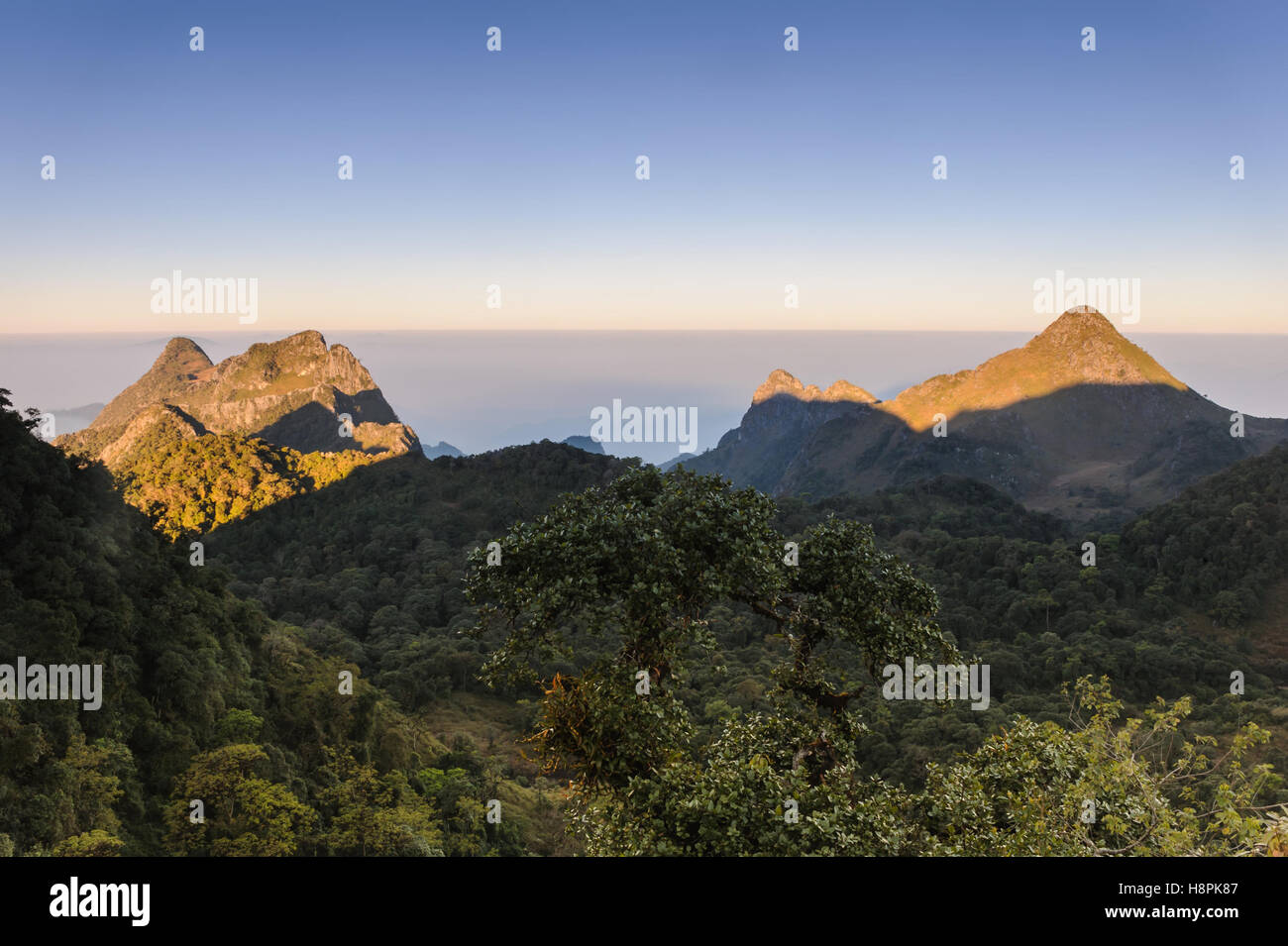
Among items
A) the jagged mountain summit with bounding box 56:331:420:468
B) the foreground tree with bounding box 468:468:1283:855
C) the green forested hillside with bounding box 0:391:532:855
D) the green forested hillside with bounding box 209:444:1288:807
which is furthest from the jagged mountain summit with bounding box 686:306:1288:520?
the foreground tree with bounding box 468:468:1283:855

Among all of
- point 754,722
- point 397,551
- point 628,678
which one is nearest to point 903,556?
point 397,551

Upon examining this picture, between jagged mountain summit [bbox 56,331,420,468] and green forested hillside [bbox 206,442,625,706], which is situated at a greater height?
jagged mountain summit [bbox 56,331,420,468]

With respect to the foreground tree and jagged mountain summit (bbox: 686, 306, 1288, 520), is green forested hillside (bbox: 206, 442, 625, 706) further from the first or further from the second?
jagged mountain summit (bbox: 686, 306, 1288, 520)

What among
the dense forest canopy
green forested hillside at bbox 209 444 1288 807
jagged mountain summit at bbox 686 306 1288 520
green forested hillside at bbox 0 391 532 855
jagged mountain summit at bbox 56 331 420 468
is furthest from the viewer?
jagged mountain summit at bbox 56 331 420 468

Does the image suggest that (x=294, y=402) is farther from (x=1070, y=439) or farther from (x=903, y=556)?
(x=1070, y=439)

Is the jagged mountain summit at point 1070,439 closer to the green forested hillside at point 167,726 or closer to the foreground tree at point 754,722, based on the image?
the green forested hillside at point 167,726

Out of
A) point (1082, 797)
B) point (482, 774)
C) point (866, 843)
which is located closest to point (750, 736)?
point (866, 843)

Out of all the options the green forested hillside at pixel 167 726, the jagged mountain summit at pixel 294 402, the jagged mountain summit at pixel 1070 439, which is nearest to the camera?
the green forested hillside at pixel 167 726

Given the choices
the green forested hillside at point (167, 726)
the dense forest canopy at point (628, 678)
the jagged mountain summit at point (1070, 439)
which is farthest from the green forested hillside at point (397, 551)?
the jagged mountain summit at point (1070, 439)
